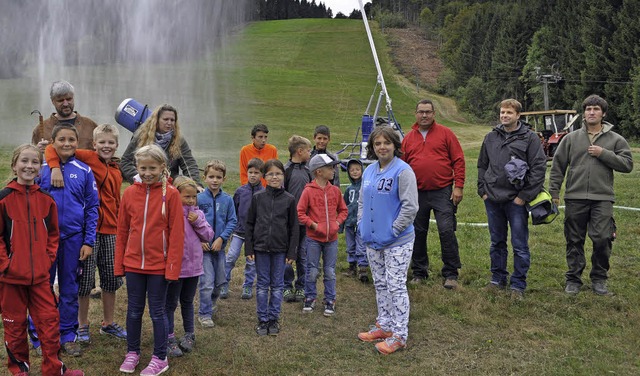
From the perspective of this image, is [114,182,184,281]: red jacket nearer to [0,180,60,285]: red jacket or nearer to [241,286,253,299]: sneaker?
[0,180,60,285]: red jacket

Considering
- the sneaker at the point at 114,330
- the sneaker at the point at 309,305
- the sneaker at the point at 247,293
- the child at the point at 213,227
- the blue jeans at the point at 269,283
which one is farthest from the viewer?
the sneaker at the point at 247,293

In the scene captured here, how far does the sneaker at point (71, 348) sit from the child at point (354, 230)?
3.10 metres

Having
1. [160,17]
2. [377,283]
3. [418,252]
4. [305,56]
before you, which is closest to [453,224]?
[418,252]

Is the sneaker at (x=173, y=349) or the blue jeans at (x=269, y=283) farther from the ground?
the blue jeans at (x=269, y=283)

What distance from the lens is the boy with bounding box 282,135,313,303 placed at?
555 centimetres

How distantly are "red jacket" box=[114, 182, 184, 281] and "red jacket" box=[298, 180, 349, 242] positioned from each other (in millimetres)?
1526

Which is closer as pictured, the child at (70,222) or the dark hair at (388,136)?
the child at (70,222)

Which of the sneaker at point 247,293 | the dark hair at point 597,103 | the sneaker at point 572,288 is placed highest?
the dark hair at point 597,103

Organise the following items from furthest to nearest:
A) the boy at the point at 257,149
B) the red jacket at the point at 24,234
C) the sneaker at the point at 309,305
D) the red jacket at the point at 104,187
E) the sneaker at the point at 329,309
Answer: the boy at the point at 257,149 < the sneaker at the point at 309,305 < the sneaker at the point at 329,309 < the red jacket at the point at 104,187 < the red jacket at the point at 24,234

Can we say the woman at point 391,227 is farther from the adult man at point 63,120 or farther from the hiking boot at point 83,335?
the adult man at point 63,120

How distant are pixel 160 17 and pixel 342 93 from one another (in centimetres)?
3171

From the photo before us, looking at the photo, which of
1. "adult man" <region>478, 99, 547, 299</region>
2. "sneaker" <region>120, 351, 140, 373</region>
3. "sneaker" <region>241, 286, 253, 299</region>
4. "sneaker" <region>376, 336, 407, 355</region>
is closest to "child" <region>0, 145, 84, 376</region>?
"sneaker" <region>120, 351, 140, 373</region>

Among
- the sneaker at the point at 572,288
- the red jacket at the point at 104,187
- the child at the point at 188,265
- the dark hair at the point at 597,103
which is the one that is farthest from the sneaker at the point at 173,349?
the dark hair at the point at 597,103

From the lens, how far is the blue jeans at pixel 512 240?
17.6 ft
